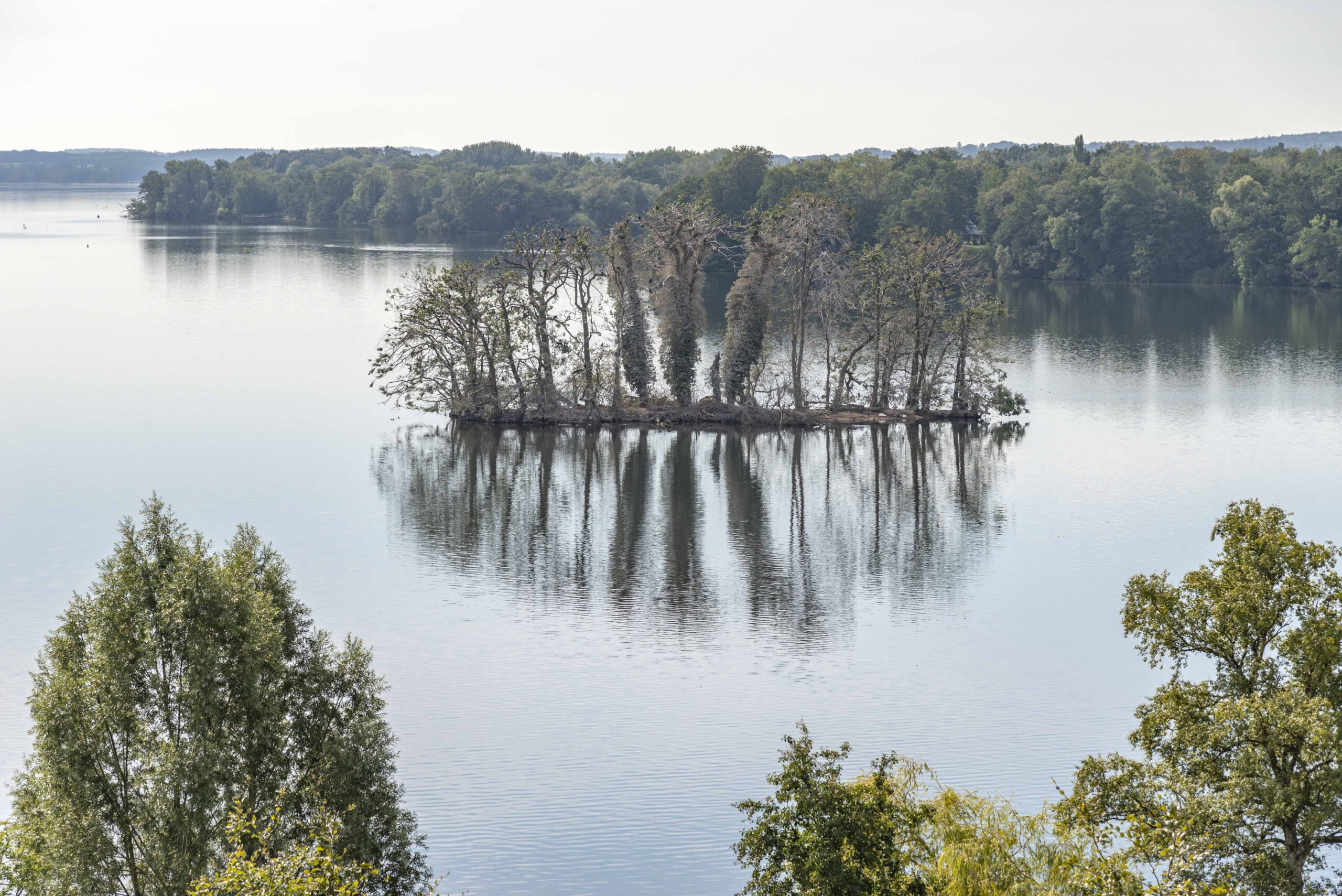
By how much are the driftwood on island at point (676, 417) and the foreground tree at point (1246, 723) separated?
1642 inches

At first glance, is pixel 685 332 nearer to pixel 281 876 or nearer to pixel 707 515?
pixel 707 515

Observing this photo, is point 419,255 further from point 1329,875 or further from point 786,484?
point 1329,875

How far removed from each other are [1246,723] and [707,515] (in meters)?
30.8

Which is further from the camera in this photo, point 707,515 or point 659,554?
point 707,515

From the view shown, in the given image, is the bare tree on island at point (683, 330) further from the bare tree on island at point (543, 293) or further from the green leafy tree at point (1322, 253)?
the green leafy tree at point (1322, 253)

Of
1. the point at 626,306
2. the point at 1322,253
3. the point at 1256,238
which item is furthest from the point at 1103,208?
the point at 626,306

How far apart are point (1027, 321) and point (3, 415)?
66965 millimetres

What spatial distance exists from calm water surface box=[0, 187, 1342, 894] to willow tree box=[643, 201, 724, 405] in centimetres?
322

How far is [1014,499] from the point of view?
51281 millimetres

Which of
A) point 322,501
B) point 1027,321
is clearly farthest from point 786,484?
point 1027,321

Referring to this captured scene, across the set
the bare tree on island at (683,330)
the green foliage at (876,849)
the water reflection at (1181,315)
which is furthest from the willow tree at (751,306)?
the green foliage at (876,849)

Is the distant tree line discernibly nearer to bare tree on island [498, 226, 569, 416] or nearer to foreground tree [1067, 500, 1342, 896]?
bare tree on island [498, 226, 569, 416]

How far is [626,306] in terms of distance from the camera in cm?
6103

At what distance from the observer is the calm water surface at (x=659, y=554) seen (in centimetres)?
2916
